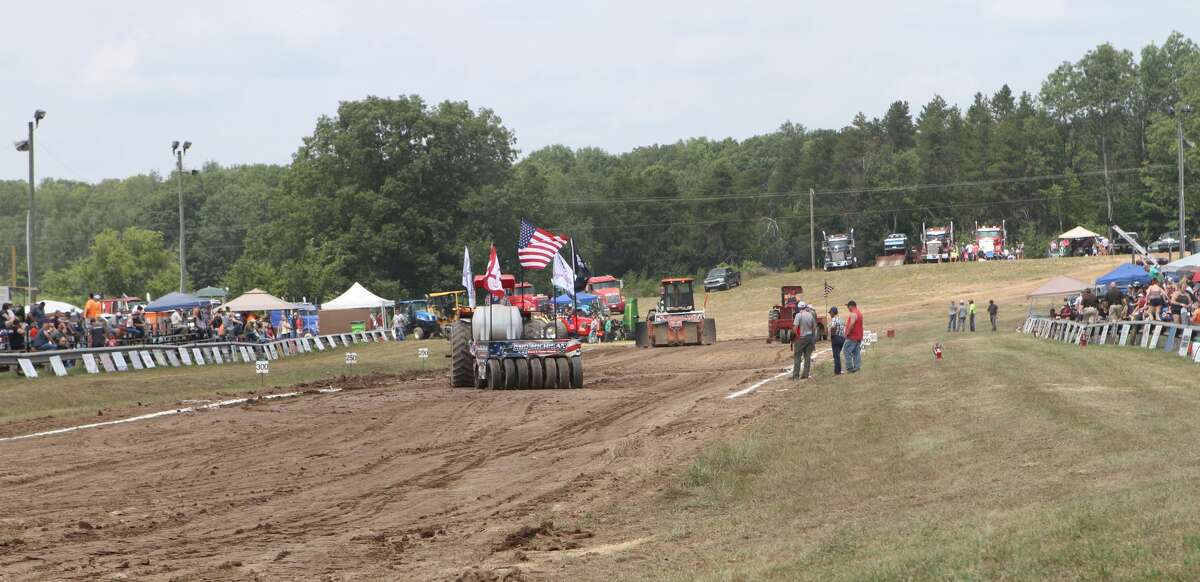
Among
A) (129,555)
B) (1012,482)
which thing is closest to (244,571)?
(129,555)

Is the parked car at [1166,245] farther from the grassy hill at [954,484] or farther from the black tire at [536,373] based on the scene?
the black tire at [536,373]

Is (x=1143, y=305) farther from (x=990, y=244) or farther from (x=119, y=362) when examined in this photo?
(x=990, y=244)

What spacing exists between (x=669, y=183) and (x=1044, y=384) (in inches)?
4156

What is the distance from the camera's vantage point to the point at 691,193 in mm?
128500

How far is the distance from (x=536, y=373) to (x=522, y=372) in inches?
11.7

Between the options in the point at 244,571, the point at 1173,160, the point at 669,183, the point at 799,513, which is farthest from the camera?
the point at 669,183

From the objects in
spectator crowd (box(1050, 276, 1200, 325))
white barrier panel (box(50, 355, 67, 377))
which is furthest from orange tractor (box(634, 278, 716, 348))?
white barrier panel (box(50, 355, 67, 377))

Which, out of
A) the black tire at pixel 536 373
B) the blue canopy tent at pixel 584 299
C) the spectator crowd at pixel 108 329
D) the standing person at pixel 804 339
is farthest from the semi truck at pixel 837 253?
the black tire at pixel 536 373

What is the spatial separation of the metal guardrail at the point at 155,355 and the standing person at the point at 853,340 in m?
19.1

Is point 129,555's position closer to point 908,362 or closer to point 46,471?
point 46,471

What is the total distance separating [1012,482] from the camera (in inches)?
469

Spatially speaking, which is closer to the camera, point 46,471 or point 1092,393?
point 46,471

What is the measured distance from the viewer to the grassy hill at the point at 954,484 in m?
8.53

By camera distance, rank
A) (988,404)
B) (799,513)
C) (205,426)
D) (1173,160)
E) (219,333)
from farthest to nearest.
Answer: (1173,160) → (219,333) → (205,426) → (988,404) → (799,513)
